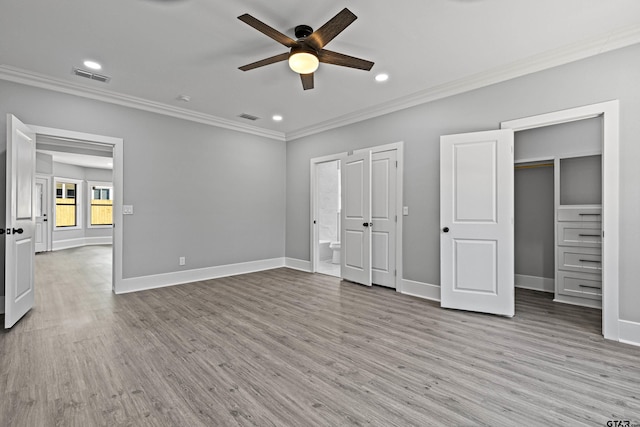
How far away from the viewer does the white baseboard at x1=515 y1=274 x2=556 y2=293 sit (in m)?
4.45

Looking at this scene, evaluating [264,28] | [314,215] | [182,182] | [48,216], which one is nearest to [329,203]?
[314,215]

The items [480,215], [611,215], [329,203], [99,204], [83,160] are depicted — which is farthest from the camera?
[99,204]

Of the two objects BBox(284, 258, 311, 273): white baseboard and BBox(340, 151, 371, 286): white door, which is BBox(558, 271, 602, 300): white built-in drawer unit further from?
BBox(284, 258, 311, 273): white baseboard

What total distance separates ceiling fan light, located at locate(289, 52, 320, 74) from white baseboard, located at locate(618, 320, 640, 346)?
3637 millimetres

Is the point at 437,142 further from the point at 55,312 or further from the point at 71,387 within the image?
the point at 55,312

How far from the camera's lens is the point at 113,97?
4.26 metres

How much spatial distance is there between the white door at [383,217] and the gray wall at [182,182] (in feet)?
7.45

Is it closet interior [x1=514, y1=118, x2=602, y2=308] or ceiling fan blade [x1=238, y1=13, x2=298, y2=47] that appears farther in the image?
closet interior [x1=514, y1=118, x2=602, y2=308]

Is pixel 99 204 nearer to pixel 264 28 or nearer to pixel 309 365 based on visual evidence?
pixel 264 28

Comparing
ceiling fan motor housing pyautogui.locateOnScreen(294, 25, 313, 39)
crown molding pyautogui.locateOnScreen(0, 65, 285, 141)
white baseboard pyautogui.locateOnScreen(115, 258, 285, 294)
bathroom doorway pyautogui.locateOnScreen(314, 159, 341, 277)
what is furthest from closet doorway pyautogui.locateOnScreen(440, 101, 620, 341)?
bathroom doorway pyautogui.locateOnScreen(314, 159, 341, 277)

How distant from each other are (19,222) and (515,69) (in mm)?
5622

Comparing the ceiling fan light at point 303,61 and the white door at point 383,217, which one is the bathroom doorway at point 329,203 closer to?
the white door at point 383,217

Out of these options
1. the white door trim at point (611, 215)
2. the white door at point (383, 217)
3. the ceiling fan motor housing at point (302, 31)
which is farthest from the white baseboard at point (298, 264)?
the white door trim at point (611, 215)

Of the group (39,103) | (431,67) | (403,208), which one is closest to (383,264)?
(403,208)
